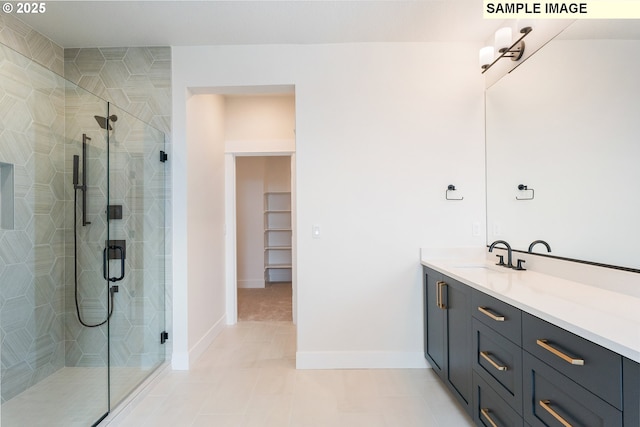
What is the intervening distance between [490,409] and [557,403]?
0.53 m

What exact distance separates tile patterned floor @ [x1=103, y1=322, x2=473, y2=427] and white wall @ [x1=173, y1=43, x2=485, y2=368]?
0.29 m

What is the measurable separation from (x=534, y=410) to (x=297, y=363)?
1723 millimetres

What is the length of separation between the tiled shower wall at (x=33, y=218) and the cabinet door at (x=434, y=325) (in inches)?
91.8

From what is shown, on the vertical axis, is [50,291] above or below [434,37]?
below

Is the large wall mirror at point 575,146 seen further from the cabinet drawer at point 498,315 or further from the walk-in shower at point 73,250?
the walk-in shower at point 73,250

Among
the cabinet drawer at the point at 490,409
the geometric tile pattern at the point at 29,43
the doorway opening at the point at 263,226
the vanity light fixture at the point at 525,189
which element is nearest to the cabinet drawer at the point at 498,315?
the cabinet drawer at the point at 490,409

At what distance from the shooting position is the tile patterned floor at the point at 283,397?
74.3 inches

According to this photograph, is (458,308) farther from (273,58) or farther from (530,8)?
(273,58)

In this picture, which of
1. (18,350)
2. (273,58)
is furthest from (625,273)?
(18,350)

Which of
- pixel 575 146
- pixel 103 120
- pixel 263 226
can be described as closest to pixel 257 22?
pixel 103 120

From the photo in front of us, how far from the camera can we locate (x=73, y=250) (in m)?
2.23

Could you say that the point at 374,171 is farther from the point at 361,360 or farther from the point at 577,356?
the point at 577,356

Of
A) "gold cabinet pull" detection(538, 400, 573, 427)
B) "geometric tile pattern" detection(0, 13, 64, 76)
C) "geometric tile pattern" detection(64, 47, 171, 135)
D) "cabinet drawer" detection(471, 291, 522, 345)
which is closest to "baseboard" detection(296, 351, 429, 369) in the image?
"cabinet drawer" detection(471, 291, 522, 345)

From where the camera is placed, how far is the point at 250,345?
9.80 feet
